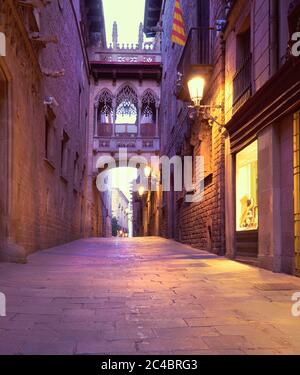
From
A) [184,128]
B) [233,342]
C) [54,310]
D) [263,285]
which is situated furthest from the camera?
[184,128]

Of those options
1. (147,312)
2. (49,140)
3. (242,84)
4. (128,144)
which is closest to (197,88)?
(242,84)

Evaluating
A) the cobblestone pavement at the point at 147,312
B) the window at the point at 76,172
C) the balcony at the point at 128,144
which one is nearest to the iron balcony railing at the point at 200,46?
the cobblestone pavement at the point at 147,312

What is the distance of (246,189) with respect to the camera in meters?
10.6

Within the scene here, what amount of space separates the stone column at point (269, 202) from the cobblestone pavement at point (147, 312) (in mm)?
395

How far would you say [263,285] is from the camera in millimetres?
6734

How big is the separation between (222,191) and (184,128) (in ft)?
22.7

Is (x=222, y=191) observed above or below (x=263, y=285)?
above

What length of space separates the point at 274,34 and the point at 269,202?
9.06 ft

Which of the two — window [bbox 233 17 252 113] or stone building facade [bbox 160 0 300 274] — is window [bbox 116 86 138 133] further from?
window [bbox 233 17 252 113]

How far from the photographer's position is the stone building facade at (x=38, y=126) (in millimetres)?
9430

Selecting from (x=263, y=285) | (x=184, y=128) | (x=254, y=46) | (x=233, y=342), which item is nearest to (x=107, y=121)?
(x=184, y=128)

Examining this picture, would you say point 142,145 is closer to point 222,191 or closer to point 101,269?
point 222,191

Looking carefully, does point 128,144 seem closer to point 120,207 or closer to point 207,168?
point 207,168

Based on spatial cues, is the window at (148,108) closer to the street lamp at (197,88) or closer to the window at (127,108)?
the window at (127,108)
